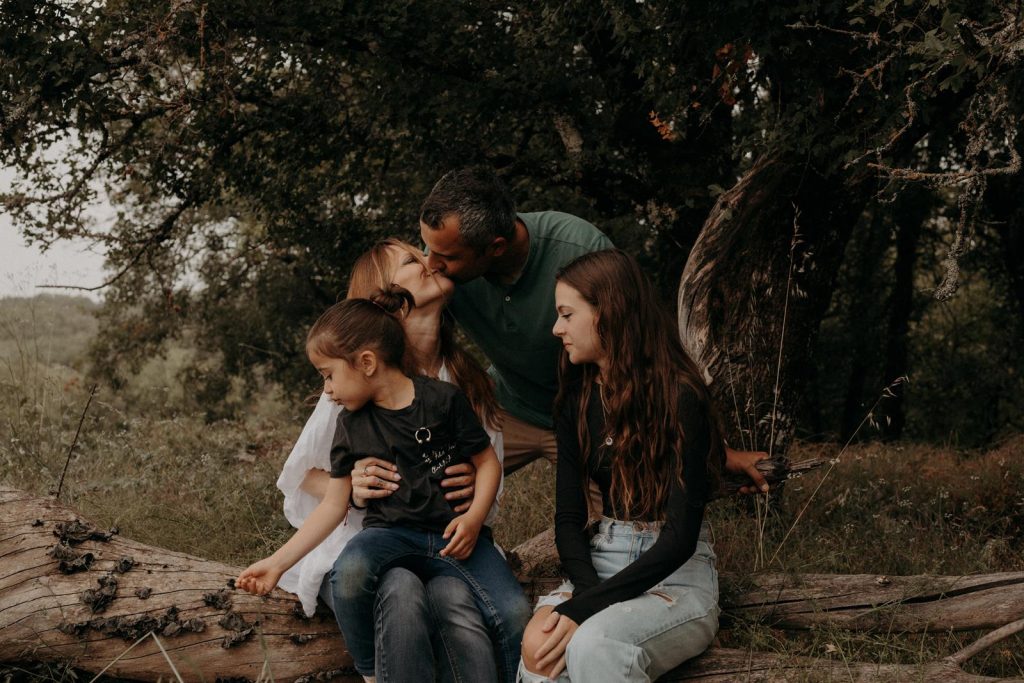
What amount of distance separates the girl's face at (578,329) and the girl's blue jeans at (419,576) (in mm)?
734

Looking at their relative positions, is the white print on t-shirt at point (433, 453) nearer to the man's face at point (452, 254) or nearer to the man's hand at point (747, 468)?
the man's face at point (452, 254)

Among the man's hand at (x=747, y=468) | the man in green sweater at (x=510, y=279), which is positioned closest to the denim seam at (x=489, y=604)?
the man in green sweater at (x=510, y=279)

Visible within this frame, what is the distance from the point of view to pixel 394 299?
3.30 metres

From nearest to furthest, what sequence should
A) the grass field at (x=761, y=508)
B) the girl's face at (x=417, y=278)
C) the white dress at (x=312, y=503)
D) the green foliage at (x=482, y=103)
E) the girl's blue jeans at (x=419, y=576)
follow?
the girl's blue jeans at (x=419, y=576)
the white dress at (x=312, y=503)
the girl's face at (x=417, y=278)
the grass field at (x=761, y=508)
the green foliage at (x=482, y=103)

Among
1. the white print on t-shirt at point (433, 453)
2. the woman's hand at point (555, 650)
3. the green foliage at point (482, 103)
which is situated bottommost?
the woman's hand at point (555, 650)

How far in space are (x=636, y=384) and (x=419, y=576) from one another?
3.08ft

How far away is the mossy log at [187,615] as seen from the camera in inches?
118

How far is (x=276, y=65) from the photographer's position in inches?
247

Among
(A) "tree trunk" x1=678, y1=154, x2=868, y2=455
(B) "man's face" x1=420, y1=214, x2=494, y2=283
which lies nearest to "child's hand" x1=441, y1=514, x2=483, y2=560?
(B) "man's face" x1=420, y1=214, x2=494, y2=283

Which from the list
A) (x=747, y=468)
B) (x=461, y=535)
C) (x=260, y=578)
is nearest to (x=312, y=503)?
(x=260, y=578)

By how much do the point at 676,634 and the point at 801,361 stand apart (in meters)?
2.68

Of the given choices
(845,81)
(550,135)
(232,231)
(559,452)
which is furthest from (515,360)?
(232,231)

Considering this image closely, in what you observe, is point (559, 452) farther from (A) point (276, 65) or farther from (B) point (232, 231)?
(B) point (232, 231)

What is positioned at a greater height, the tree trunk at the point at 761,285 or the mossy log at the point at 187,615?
the tree trunk at the point at 761,285
